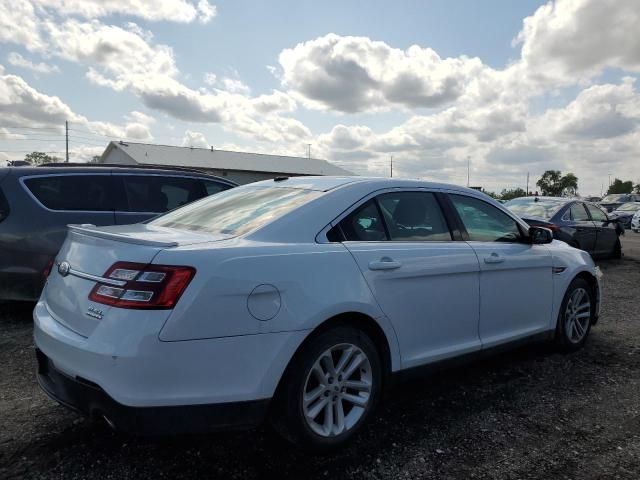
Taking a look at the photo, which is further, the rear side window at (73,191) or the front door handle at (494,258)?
the rear side window at (73,191)

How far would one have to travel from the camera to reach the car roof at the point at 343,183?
11.4ft

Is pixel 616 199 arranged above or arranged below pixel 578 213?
above

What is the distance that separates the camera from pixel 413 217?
143 inches

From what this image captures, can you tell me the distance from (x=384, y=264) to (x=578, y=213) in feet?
28.6

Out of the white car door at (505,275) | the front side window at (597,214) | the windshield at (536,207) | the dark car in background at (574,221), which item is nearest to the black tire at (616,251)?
the dark car in background at (574,221)

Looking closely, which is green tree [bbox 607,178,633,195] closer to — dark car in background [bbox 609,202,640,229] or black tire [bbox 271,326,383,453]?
dark car in background [bbox 609,202,640,229]

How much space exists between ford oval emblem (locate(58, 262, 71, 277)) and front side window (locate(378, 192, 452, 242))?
1.91m

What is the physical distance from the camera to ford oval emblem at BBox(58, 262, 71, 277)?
9.31 ft

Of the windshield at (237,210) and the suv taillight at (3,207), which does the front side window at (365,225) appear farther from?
the suv taillight at (3,207)

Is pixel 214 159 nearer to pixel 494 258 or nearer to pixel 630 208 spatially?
pixel 630 208

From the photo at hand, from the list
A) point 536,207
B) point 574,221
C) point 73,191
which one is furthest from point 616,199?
point 73,191

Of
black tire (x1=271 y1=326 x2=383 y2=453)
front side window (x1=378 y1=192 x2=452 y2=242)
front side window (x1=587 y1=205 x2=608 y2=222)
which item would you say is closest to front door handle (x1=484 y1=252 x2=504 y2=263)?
front side window (x1=378 y1=192 x2=452 y2=242)

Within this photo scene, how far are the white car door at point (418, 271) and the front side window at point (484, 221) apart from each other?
0.24 metres

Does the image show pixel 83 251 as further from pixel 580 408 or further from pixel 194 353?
pixel 580 408
